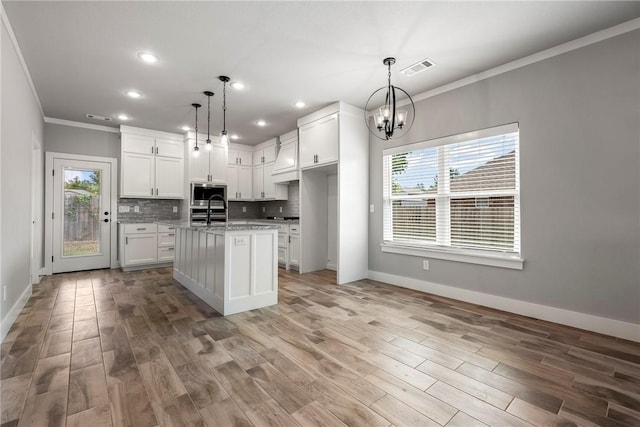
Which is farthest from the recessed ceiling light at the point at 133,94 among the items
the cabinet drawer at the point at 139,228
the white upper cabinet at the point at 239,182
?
the white upper cabinet at the point at 239,182

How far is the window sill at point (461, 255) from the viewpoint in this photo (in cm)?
320

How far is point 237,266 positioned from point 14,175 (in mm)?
2296

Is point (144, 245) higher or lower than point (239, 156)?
lower

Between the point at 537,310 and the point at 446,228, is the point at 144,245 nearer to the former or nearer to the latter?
the point at 446,228

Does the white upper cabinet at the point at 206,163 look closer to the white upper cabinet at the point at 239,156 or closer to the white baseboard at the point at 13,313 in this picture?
the white upper cabinet at the point at 239,156

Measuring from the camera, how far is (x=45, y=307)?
334 centimetres

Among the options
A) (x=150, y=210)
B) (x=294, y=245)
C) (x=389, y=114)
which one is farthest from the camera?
(x=150, y=210)

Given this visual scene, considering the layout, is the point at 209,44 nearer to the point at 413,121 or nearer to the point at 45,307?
the point at 413,121

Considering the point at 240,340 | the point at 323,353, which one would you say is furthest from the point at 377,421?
the point at 240,340

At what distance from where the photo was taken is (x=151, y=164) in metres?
5.79

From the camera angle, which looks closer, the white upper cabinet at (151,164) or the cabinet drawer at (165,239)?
the white upper cabinet at (151,164)

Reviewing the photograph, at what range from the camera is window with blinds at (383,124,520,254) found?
329cm

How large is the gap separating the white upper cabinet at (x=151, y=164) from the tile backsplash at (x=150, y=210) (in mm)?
321

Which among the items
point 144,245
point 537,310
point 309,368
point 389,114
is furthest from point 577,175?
point 144,245
